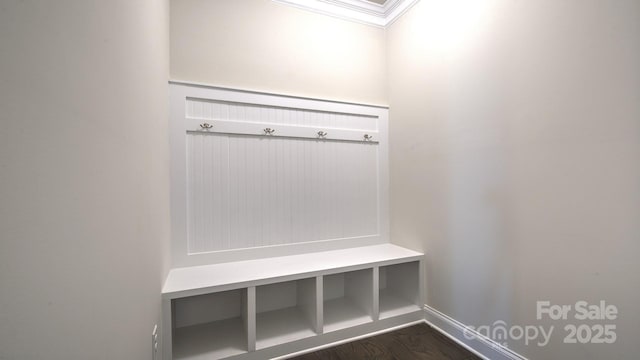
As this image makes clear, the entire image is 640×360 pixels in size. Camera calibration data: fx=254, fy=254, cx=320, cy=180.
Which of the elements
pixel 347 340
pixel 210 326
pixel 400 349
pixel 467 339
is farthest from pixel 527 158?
pixel 210 326

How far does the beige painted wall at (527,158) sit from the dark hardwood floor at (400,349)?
211mm

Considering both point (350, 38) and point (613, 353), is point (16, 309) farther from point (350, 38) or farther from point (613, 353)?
point (350, 38)

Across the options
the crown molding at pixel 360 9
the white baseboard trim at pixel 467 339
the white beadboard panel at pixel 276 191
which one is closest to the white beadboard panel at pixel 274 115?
the white beadboard panel at pixel 276 191

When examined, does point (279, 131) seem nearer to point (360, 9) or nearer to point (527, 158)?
point (360, 9)

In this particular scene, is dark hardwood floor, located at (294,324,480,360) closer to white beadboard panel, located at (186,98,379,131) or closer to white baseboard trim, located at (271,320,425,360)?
white baseboard trim, located at (271,320,425,360)

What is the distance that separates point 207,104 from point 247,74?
0.38 metres

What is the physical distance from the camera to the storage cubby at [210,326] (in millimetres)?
1467

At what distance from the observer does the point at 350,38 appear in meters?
2.23

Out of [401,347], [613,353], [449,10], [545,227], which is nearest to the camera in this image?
[613,353]

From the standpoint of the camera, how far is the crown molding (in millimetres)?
2084

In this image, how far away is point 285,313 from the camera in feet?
6.15

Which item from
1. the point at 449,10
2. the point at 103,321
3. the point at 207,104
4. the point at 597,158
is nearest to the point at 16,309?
the point at 103,321

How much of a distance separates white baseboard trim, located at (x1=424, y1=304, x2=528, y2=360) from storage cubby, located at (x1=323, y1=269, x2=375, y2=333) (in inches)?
19.0

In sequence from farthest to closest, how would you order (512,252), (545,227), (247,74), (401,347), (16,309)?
(247,74) → (401,347) → (512,252) → (545,227) → (16,309)
